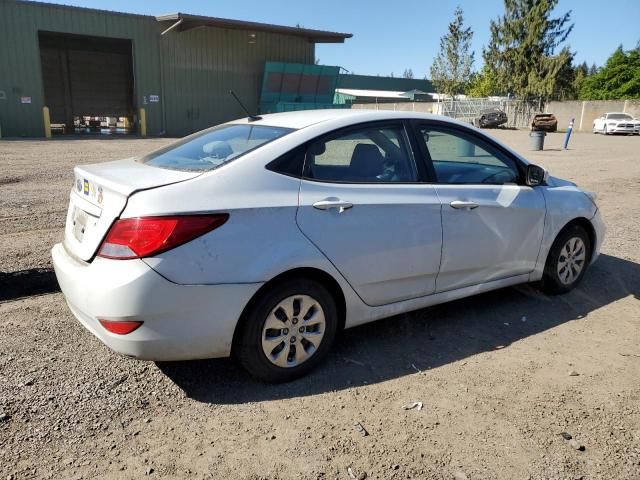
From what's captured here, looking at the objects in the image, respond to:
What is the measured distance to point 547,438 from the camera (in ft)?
8.87

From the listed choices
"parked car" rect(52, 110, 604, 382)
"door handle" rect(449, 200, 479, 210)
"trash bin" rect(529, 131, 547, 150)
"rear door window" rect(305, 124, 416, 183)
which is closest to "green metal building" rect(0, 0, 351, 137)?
"trash bin" rect(529, 131, 547, 150)

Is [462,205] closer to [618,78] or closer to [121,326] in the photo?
[121,326]

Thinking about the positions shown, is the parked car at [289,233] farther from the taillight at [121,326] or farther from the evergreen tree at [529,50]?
the evergreen tree at [529,50]

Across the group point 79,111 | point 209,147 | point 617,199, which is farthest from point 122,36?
point 209,147

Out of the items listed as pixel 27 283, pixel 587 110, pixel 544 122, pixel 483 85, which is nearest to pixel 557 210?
pixel 27 283

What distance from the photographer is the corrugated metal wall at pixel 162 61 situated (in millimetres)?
26578

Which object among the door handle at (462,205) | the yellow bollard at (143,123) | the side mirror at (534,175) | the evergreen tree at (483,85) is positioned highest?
the evergreen tree at (483,85)

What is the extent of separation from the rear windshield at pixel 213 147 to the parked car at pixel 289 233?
0.06ft

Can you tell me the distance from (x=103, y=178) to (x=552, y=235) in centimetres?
348

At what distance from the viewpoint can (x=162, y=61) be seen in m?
30.7

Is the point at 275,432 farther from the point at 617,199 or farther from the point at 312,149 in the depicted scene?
the point at 617,199

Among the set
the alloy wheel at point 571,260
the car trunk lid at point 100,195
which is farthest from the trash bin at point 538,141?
the car trunk lid at point 100,195

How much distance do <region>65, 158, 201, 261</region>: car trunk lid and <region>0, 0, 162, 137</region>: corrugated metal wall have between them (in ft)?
→ 92.4

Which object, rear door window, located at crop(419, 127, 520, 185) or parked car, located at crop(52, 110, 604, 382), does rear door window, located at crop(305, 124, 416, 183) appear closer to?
parked car, located at crop(52, 110, 604, 382)
